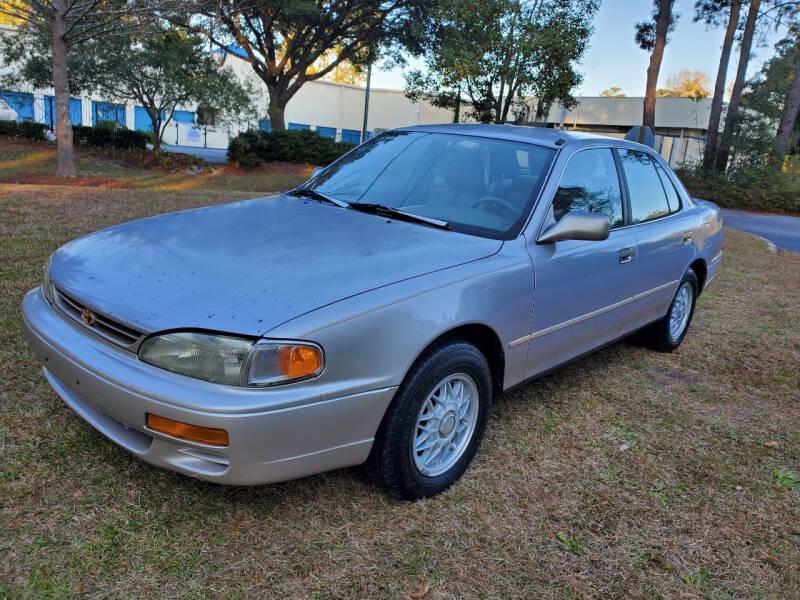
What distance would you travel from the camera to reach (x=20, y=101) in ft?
86.1

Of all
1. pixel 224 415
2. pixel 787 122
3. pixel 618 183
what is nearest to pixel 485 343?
pixel 224 415

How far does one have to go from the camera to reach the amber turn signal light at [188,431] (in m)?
2.12

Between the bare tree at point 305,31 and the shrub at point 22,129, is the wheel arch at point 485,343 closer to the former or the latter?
the bare tree at point 305,31

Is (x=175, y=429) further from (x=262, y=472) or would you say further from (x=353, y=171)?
(x=353, y=171)

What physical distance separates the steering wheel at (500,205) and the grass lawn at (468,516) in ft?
3.86

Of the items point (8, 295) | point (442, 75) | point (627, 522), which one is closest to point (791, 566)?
point (627, 522)

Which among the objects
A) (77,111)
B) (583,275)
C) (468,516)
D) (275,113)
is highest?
(275,113)

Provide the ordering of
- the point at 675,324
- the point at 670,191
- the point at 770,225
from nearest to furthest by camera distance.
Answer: the point at 670,191 → the point at 675,324 → the point at 770,225

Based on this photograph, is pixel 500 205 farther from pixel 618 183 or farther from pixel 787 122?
pixel 787 122

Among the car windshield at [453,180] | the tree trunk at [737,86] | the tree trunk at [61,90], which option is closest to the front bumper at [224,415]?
the car windshield at [453,180]

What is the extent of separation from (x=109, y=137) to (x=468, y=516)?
22.0 meters

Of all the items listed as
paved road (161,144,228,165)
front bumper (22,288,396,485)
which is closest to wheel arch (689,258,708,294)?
front bumper (22,288,396,485)

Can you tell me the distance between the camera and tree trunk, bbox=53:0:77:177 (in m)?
14.1

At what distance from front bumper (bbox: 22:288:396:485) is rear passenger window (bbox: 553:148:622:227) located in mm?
1699
